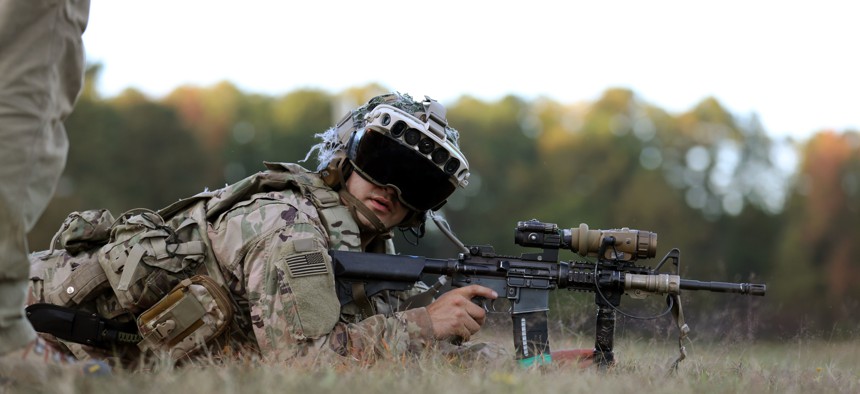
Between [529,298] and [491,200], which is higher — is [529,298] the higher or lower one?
the higher one

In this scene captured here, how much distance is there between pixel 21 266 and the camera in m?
4.42

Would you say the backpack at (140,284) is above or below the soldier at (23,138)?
below

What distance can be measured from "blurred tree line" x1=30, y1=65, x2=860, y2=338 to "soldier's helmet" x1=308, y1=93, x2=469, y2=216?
31936mm

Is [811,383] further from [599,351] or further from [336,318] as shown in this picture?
[336,318]

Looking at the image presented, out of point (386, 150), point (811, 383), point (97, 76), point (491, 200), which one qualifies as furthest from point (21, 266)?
point (491, 200)

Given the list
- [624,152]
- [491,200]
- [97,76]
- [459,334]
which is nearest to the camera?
[459,334]

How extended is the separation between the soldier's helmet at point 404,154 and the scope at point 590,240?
59 centimetres

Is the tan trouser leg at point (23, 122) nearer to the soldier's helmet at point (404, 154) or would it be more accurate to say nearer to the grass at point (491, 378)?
the grass at point (491, 378)

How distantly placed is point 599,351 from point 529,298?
590mm

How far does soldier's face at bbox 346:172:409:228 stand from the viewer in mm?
6805

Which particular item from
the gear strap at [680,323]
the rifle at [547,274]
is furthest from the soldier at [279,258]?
the gear strap at [680,323]

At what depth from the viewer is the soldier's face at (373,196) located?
6805 mm

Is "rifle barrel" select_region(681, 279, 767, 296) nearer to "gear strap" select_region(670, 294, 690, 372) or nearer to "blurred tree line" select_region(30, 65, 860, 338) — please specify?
"gear strap" select_region(670, 294, 690, 372)

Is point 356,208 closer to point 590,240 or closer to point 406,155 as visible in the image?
point 406,155
